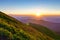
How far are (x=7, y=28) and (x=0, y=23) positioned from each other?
1.67 metres

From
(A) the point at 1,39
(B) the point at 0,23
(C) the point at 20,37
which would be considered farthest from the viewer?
(B) the point at 0,23

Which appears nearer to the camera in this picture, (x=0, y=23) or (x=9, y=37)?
(x=9, y=37)

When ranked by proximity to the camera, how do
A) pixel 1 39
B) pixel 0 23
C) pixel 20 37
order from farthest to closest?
pixel 0 23, pixel 20 37, pixel 1 39

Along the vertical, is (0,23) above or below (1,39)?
above

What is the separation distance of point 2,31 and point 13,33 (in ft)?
6.93

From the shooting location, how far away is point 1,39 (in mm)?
22031

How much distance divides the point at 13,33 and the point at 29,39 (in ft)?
8.89

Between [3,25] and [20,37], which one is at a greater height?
[3,25]

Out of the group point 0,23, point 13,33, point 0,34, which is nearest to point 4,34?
point 0,34

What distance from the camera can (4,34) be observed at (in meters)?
22.5

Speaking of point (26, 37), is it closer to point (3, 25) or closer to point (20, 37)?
point (20, 37)

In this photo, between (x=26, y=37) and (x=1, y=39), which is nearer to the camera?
(x=1, y=39)

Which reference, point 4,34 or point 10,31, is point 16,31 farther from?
point 4,34

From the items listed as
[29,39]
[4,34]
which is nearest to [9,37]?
[4,34]
